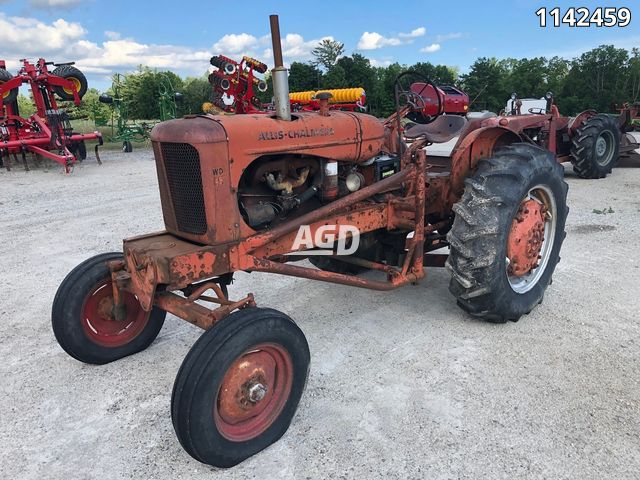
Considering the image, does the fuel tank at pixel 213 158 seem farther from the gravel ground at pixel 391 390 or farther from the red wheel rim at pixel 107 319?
the gravel ground at pixel 391 390

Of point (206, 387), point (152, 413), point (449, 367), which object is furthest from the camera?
point (449, 367)

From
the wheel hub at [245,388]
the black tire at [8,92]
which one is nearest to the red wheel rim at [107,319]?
the wheel hub at [245,388]

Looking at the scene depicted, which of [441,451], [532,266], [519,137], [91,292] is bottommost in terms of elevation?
[441,451]

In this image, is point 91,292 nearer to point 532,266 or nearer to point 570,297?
point 532,266

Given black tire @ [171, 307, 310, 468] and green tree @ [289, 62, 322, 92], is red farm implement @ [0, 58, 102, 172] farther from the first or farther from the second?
green tree @ [289, 62, 322, 92]

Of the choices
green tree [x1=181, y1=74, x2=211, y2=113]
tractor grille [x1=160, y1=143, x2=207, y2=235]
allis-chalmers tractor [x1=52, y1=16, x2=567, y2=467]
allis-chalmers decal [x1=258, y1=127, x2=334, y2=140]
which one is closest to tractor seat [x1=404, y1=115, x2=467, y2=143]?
allis-chalmers tractor [x1=52, y1=16, x2=567, y2=467]

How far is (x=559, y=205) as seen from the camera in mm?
3975

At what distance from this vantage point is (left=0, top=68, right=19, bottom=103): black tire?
40.2 ft

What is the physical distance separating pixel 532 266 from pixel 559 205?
57 centimetres

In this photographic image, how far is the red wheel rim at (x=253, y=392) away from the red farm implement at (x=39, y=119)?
10416 mm

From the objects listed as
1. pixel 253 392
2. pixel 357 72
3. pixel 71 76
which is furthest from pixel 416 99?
pixel 357 72

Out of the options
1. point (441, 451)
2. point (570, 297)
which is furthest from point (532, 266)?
point (441, 451)

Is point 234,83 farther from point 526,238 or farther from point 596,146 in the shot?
point 526,238

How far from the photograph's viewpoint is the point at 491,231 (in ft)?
10.8
